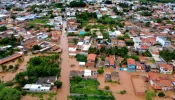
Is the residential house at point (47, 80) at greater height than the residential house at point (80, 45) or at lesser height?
lesser

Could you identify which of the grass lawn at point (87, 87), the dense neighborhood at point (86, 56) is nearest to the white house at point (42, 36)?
the dense neighborhood at point (86, 56)

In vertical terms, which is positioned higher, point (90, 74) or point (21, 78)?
point (21, 78)

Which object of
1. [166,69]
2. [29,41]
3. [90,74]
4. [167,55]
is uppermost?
[29,41]

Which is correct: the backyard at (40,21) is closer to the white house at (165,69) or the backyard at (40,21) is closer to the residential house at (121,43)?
the residential house at (121,43)

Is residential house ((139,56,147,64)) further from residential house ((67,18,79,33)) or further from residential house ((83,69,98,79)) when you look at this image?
residential house ((67,18,79,33))

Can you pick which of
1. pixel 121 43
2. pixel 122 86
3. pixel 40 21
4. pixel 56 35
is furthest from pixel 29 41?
pixel 122 86

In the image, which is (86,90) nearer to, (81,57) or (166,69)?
(81,57)

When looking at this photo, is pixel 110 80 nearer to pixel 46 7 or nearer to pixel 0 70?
pixel 0 70

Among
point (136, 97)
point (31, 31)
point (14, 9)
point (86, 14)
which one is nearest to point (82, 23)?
point (86, 14)
